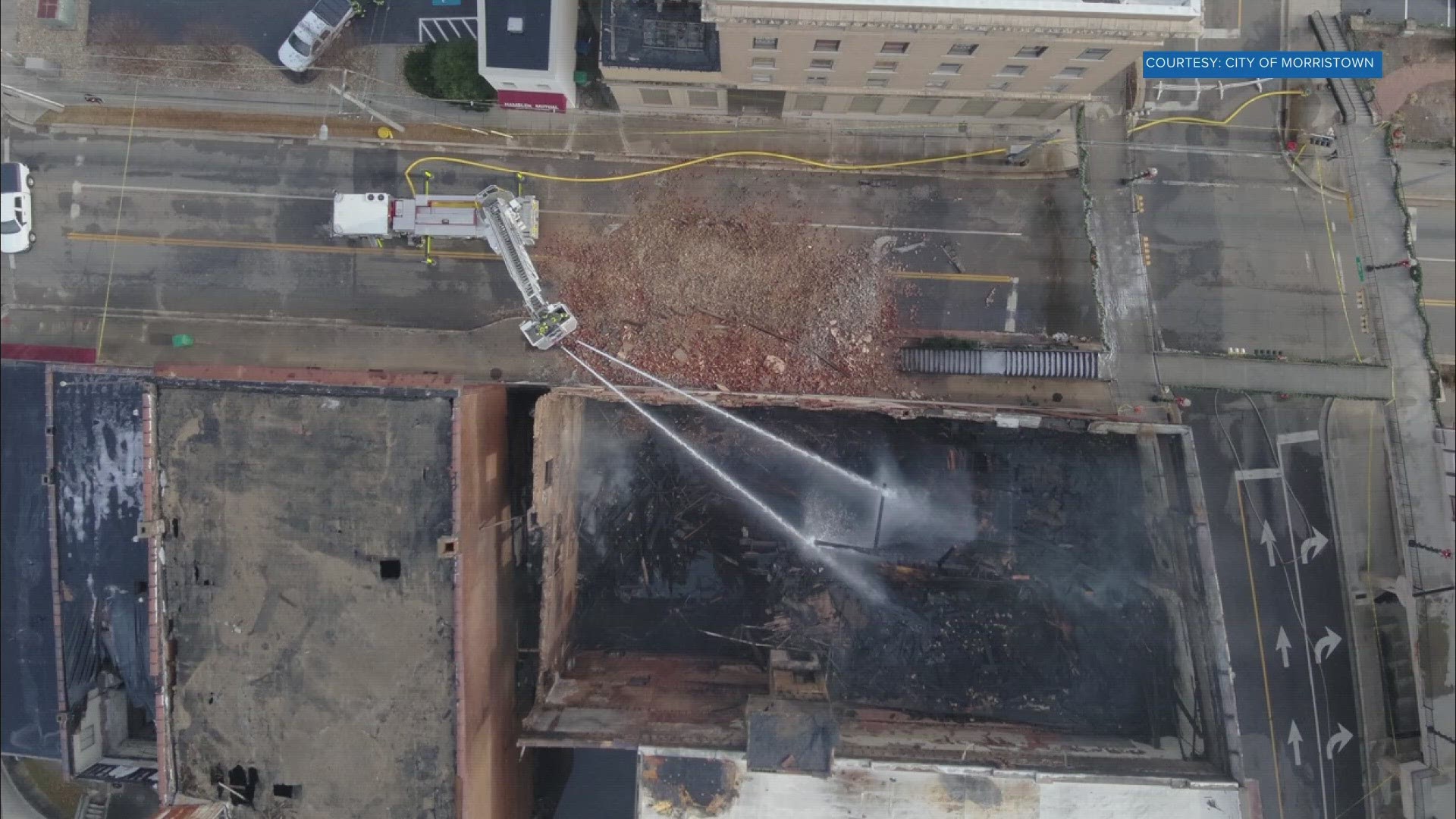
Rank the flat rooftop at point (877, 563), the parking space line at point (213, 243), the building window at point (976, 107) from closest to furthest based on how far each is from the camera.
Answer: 1. the flat rooftop at point (877, 563)
2. the building window at point (976, 107)
3. the parking space line at point (213, 243)

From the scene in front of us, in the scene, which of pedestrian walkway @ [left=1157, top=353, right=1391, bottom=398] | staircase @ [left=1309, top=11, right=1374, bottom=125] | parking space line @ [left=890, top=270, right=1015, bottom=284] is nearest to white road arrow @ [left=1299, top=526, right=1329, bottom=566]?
pedestrian walkway @ [left=1157, top=353, right=1391, bottom=398]

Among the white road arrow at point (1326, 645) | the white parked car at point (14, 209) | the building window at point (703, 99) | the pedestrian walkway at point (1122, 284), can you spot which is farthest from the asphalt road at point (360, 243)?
the white road arrow at point (1326, 645)

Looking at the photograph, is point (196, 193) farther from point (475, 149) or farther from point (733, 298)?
point (733, 298)

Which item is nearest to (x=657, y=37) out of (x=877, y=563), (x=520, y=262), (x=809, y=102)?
(x=809, y=102)

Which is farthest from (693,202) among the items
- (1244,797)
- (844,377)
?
(1244,797)

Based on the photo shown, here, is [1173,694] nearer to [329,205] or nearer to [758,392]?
[758,392]

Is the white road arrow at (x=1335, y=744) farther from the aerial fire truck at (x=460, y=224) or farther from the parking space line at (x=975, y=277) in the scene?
the aerial fire truck at (x=460, y=224)

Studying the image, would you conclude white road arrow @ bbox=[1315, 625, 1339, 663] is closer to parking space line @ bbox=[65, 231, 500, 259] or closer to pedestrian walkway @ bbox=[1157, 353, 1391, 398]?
pedestrian walkway @ bbox=[1157, 353, 1391, 398]
